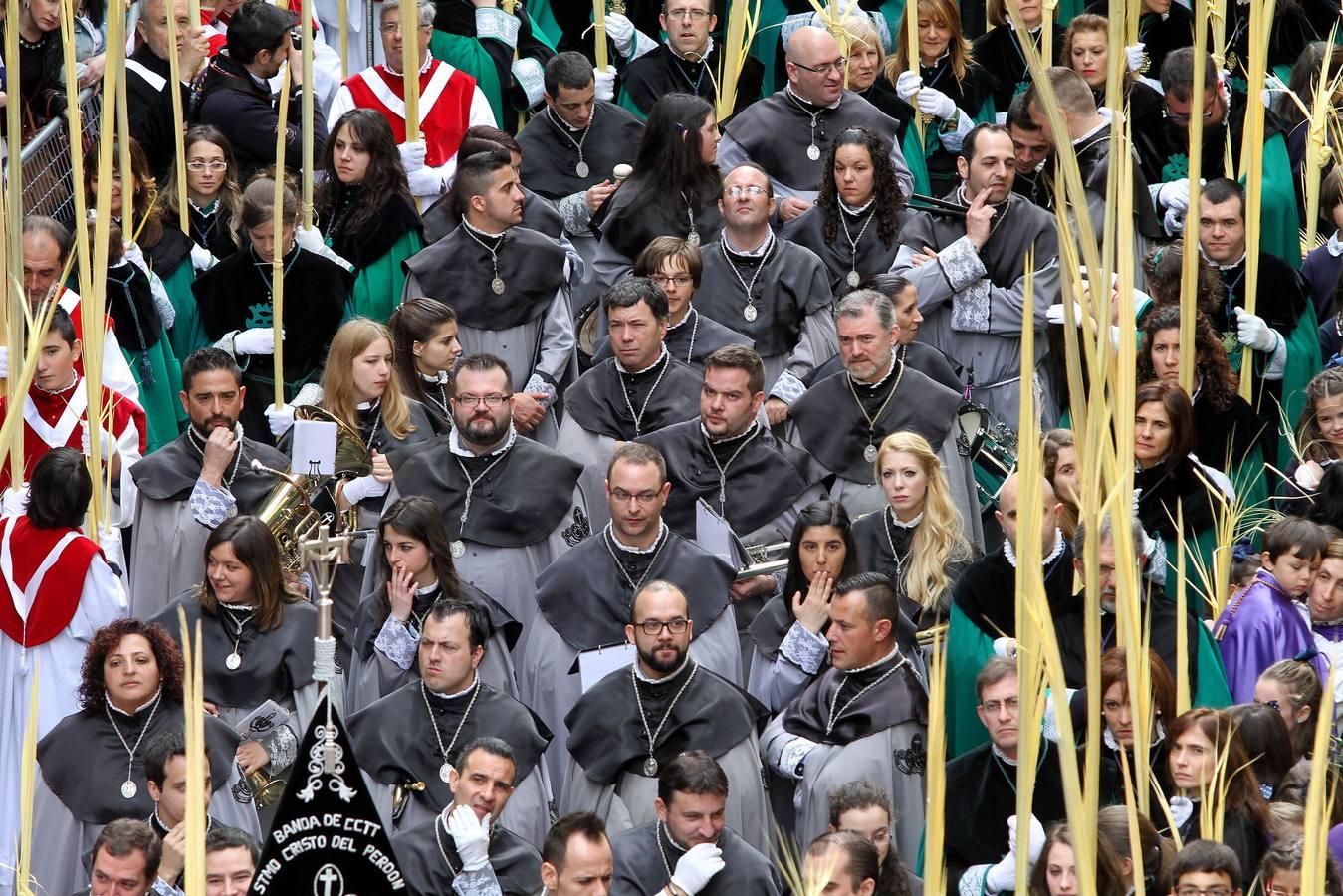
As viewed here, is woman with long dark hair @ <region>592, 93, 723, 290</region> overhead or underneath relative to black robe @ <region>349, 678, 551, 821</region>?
overhead

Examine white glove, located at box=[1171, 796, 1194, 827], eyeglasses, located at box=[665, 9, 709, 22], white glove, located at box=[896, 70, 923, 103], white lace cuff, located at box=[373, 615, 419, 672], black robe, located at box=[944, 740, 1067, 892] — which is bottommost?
black robe, located at box=[944, 740, 1067, 892]

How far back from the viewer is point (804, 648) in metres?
7.96

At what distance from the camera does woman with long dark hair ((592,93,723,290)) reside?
9.86m

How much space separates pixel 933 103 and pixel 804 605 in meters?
3.90

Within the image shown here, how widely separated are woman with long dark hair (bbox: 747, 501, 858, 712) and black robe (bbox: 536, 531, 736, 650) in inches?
8.8

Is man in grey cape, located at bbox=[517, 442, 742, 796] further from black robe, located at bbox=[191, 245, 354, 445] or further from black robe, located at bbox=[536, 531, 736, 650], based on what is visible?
black robe, located at bbox=[191, 245, 354, 445]

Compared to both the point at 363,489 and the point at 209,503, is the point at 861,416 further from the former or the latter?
the point at 209,503

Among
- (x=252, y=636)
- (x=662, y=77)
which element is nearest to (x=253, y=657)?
(x=252, y=636)

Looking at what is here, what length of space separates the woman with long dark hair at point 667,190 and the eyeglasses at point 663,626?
264 centimetres

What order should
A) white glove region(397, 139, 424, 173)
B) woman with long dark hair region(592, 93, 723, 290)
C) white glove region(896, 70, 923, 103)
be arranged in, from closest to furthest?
woman with long dark hair region(592, 93, 723, 290) → white glove region(397, 139, 424, 173) → white glove region(896, 70, 923, 103)

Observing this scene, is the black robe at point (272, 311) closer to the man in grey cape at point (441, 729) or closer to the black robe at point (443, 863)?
the man in grey cape at point (441, 729)

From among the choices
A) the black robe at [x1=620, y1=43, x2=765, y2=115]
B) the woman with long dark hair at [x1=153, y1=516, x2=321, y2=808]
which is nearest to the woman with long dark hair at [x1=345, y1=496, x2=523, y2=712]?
the woman with long dark hair at [x1=153, y1=516, x2=321, y2=808]

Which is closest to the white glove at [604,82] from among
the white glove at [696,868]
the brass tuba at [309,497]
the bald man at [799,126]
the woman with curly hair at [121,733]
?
the bald man at [799,126]

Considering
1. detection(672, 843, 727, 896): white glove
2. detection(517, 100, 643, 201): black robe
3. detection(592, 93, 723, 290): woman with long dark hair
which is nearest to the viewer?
detection(672, 843, 727, 896): white glove
